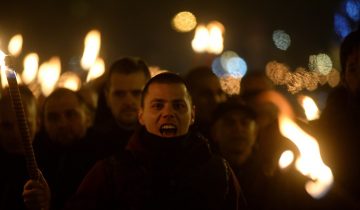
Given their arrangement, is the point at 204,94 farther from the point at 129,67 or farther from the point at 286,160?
Result: the point at 286,160

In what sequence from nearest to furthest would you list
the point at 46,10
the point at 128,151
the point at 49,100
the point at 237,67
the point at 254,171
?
the point at 128,151
the point at 254,171
the point at 49,100
the point at 46,10
the point at 237,67

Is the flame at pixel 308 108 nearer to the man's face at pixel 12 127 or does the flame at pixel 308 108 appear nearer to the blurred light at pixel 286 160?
the blurred light at pixel 286 160

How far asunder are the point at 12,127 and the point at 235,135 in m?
1.89

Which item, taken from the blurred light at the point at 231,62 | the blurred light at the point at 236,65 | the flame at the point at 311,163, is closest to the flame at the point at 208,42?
the flame at the point at 311,163

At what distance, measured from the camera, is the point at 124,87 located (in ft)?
17.6

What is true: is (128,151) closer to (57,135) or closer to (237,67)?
(57,135)

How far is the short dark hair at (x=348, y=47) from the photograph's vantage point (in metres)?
4.64

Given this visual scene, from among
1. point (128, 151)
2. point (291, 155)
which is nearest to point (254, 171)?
point (291, 155)

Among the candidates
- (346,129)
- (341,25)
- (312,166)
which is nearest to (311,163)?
(312,166)

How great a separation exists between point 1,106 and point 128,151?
170 cm

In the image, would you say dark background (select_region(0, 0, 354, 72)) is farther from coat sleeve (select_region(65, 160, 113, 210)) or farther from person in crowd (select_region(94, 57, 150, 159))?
coat sleeve (select_region(65, 160, 113, 210))

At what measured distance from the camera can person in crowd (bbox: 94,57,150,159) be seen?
17.1ft

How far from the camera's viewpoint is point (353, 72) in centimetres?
454

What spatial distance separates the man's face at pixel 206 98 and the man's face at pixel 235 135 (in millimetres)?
466
